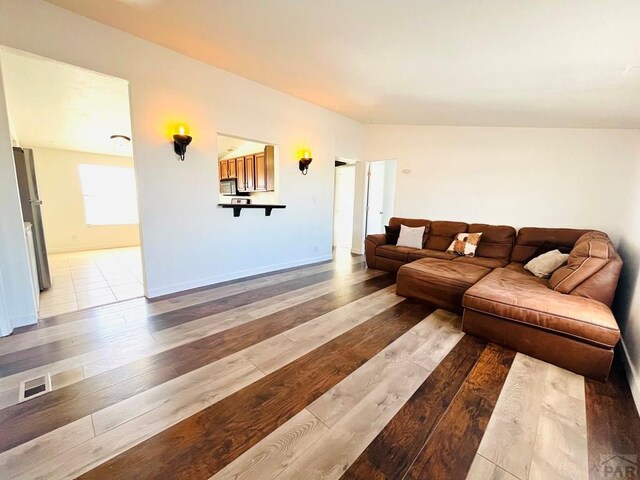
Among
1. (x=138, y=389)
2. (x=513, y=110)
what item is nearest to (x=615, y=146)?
(x=513, y=110)

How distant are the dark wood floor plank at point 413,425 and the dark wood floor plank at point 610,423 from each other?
616mm

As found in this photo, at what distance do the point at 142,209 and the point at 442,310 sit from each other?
348cm

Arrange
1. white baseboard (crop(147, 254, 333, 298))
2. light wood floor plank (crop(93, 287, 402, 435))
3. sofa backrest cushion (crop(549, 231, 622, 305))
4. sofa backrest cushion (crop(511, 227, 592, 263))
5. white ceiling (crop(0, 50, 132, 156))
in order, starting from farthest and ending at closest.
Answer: sofa backrest cushion (crop(511, 227, 592, 263)) → white baseboard (crop(147, 254, 333, 298)) → white ceiling (crop(0, 50, 132, 156)) → sofa backrest cushion (crop(549, 231, 622, 305)) → light wood floor plank (crop(93, 287, 402, 435))

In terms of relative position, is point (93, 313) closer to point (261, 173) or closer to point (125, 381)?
point (125, 381)

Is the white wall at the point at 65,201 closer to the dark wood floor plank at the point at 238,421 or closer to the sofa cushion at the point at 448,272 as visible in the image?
the dark wood floor plank at the point at 238,421

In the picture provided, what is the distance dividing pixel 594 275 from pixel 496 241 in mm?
1763

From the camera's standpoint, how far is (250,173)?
552 cm

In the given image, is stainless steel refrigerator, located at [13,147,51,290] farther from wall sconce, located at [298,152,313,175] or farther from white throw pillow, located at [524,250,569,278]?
white throw pillow, located at [524,250,569,278]

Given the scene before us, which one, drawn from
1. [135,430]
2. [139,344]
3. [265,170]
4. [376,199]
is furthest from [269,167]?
[135,430]

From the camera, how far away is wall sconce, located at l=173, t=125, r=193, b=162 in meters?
2.95

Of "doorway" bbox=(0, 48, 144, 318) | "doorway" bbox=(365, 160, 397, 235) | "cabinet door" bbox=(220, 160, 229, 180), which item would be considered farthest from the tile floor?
"doorway" bbox=(365, 160, 397, 235)

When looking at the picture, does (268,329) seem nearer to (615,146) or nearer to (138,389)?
(138,389)

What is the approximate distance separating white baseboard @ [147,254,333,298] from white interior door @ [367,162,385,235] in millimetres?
1862

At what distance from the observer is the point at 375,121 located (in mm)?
4984
